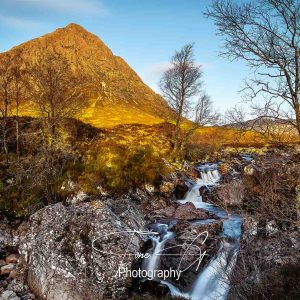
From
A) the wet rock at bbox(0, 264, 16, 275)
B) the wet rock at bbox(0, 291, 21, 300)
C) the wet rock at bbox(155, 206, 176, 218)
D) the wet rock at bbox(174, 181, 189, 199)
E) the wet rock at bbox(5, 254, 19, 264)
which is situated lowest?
the wet rock at bbox(0, 291, 21, 300)

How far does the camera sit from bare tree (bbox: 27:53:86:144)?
2036cm

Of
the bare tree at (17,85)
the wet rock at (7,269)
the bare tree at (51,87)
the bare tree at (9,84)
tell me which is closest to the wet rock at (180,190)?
the bare tree at (51,87)

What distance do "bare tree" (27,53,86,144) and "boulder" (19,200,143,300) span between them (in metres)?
7.86

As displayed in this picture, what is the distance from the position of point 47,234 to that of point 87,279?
2739 millimetres

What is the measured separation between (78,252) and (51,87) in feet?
38.5

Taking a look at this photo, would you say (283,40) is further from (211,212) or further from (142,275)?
(211,212)

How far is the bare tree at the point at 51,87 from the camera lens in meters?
20.4

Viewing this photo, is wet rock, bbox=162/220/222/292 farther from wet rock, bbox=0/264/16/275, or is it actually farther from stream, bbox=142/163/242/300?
wet rock, bbox=0/264/16/275

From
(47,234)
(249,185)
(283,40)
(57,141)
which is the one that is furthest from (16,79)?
(283,40)

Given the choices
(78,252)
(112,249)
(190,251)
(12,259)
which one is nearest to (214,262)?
(190,251)

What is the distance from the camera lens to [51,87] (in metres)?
20.2

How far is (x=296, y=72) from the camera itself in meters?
8.73

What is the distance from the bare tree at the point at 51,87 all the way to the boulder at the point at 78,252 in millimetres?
7862

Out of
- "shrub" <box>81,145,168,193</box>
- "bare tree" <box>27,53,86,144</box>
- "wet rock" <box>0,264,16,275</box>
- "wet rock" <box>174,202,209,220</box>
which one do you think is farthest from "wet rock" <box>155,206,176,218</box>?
"wet rock" <box>0,264,16,275</box>
